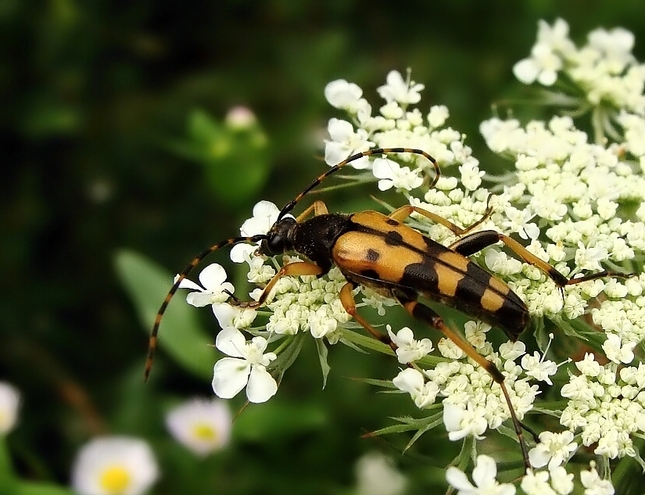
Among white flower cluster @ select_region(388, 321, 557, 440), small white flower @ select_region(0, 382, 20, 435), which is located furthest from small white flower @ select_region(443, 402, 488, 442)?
small white flower @ select_region(0, 382, 20, 435)

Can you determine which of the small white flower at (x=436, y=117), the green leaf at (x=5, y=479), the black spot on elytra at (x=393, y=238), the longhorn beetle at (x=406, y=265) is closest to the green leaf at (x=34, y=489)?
the green leaf at (x=5, y=479)

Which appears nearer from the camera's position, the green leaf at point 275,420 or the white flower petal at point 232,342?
the white flower petal at point 232,342

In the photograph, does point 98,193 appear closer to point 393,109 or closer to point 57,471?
point 57,471

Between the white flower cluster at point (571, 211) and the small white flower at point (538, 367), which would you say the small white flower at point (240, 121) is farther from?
the small white flower at point (538, 367)

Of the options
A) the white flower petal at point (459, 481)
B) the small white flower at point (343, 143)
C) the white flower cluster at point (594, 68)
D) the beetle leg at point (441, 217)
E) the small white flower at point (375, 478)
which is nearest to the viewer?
the white flower petal at point (459, 481)

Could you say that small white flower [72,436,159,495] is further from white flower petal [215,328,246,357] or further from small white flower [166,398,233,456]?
white flower petal [215,328,246,357]
